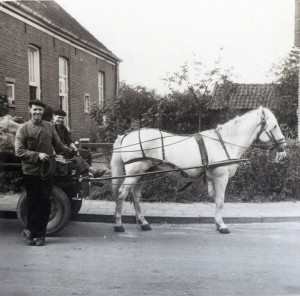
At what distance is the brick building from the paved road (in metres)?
6.90

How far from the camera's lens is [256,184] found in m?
10.3

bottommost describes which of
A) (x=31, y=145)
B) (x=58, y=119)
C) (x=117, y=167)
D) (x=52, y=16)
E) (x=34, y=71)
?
(x=117, y=167)

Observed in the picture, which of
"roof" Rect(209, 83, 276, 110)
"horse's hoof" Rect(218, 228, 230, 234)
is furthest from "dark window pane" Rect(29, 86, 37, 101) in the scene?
"horse's hoof" Rect(218, 228, 230, 234)

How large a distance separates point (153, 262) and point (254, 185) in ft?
17.0

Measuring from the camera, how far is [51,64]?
15.4 m

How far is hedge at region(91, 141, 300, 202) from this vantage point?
10023mm

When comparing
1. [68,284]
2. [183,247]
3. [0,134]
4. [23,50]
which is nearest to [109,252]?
[183,247]

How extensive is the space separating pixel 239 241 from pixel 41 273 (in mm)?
2912

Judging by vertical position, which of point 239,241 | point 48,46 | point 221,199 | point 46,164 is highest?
point 48,46

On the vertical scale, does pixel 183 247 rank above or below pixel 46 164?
below

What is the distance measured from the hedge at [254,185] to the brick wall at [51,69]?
5.00 metres

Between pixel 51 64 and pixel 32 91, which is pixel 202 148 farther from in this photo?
pixel 51 64

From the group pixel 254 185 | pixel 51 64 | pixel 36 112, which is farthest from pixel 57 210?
pixel 51 64

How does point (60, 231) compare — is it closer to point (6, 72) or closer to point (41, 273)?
point (41, 273)
